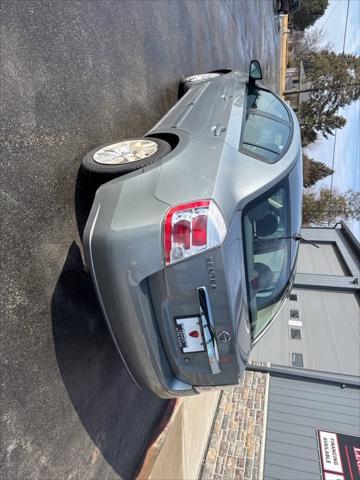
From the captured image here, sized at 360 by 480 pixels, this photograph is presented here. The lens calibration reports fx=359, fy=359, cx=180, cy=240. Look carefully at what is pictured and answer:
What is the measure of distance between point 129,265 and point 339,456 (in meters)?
5.76

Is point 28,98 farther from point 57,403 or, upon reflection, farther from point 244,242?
point 57,403

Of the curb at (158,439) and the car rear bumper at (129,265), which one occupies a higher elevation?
the car rear bumper at (129,265)

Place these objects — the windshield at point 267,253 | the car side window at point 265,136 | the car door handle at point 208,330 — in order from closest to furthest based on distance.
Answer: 1. the car door handle at point 208,330
2. the windshield at point 267,253
3. the car side window at point 265,136

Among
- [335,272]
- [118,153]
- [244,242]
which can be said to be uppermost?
[118,153]

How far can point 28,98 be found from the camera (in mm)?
2721

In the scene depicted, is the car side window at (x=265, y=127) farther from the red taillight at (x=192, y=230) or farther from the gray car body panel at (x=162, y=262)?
the red taillight at (x=192, y=230)

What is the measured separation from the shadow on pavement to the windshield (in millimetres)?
1430

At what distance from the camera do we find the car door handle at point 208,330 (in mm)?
2435

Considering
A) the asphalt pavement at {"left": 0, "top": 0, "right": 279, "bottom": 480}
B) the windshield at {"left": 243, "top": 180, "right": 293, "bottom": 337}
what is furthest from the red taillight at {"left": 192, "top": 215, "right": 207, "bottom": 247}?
the asphalt pavement at {"left": 0, "top": 0, "right": 279, "bottom": 480}

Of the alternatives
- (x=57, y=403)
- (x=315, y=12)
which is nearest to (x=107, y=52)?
(x=57, y=403)

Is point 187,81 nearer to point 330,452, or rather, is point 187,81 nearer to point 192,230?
point 192,230

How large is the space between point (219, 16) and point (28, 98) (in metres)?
6.44

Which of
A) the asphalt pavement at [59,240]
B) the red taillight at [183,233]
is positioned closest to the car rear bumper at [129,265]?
the red taillight at [183,233]

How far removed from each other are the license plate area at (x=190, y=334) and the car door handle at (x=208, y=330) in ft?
0.12
